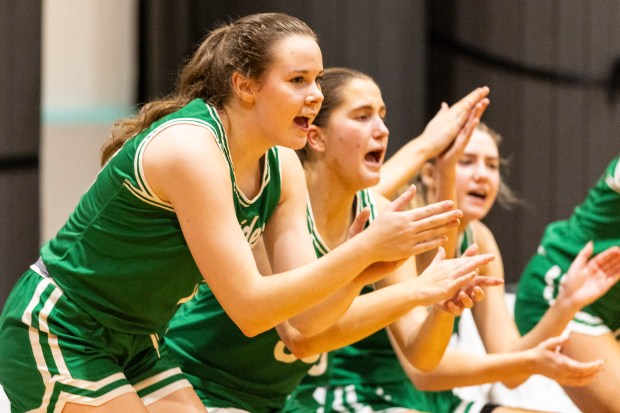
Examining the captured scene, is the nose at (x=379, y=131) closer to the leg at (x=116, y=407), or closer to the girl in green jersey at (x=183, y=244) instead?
the girl in green jersey at (x=183, y=244)

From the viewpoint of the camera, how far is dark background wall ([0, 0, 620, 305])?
4238mm

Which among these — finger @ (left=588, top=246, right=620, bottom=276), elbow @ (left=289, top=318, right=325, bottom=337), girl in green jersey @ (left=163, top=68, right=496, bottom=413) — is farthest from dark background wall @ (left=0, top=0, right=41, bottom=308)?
finger @ (left=588, top=246, right=620, bottom=276)

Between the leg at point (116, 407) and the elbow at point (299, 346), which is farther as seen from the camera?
the elbow at point (299, 346)

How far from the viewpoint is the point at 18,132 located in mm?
3625

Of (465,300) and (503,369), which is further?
(503,369)

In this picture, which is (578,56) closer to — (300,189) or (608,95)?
(608,95)

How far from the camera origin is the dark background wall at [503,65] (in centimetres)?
424

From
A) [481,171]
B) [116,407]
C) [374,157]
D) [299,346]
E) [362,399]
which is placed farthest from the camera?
[481,171]

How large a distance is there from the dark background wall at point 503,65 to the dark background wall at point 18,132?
2.53 ft

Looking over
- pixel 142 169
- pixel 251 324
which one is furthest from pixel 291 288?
pixel 142 169

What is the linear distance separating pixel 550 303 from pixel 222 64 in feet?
4.55

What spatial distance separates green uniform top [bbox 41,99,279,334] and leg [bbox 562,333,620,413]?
1.27 metres

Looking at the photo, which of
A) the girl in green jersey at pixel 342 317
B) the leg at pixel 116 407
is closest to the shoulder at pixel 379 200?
the girl in green jersey at pixel 342 317

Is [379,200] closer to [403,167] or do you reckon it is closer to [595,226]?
[403,167]
